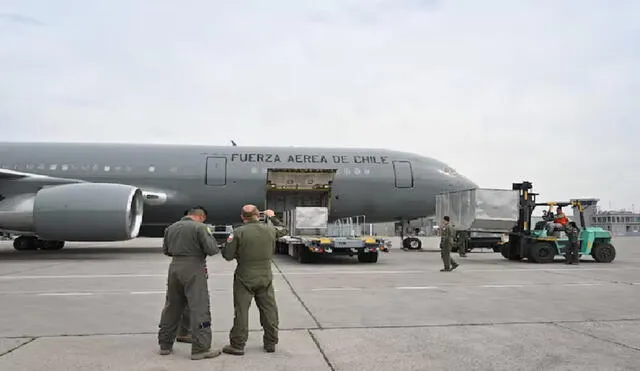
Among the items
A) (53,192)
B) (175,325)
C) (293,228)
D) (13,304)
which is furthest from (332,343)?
(53,192)

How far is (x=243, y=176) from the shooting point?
20547 mm

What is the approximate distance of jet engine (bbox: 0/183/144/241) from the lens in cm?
1645

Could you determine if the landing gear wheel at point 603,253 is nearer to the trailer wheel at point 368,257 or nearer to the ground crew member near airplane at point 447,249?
the ground crew member near airplane at point 447,249

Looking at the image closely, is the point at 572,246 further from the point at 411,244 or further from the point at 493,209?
the point at 411,244

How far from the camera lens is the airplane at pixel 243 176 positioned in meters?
20.4

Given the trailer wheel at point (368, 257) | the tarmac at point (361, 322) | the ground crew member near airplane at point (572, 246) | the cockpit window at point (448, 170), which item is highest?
the cockpit window at point (448, 170)

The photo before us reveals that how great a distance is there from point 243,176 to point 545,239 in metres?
10.4

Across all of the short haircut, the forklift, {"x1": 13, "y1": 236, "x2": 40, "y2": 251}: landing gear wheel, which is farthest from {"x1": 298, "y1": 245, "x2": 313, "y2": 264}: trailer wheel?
{"x1": 13, "y1": 236, "x2": 40, "y2": 251}: landing gear wheel

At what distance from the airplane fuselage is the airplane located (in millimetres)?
36

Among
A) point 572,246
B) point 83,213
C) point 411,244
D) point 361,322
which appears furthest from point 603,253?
point 83,213

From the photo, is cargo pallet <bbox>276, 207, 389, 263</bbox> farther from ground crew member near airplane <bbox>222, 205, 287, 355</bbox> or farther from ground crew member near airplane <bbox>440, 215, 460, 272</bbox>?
ground crew member near airplane <bbox>222, 205, 287, 355</bbox>

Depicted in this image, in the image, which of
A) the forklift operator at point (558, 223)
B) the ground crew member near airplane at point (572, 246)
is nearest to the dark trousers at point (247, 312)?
the ground crew member near airplane at point (572, 246)

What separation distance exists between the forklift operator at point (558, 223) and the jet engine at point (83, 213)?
12.2 meters

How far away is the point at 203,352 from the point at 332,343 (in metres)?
1.31
